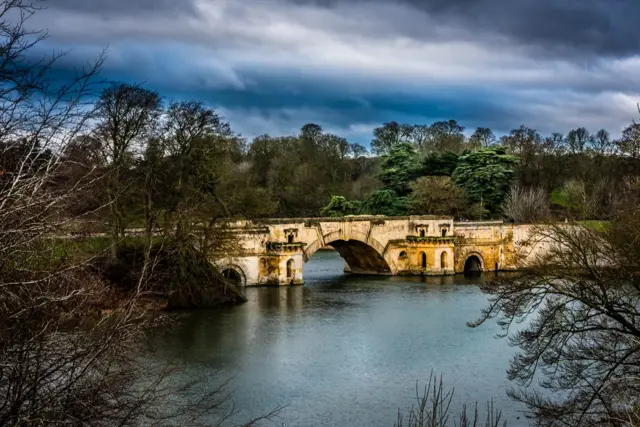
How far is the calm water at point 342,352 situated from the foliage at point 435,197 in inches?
628

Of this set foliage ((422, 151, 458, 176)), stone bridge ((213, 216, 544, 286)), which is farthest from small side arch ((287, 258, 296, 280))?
foliage ((422, 151, 458, 176))

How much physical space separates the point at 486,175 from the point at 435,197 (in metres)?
3.68

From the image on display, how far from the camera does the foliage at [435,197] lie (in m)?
49.2

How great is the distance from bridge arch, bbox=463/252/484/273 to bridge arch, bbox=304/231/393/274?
5012 mm

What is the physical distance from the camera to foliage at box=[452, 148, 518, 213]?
50094mm

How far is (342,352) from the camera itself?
72.2 ft

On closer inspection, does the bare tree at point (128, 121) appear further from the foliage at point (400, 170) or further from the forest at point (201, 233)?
the foliage at point (400, 170)

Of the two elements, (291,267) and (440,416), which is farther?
(291,267)

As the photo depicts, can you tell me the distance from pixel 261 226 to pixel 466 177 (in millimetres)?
19121

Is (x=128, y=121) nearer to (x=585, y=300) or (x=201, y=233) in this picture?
(x=201, y=233)

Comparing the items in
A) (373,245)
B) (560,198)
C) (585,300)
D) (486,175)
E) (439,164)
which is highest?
(439,164)

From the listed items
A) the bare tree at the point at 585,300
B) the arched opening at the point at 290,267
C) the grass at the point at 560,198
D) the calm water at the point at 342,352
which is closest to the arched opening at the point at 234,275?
the arched opening at the point at 290,267

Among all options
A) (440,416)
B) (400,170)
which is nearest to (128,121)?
(440,416)

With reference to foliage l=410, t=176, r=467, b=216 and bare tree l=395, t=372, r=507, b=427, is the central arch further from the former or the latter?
bare tree l=395, t=372, r=507, b=427
